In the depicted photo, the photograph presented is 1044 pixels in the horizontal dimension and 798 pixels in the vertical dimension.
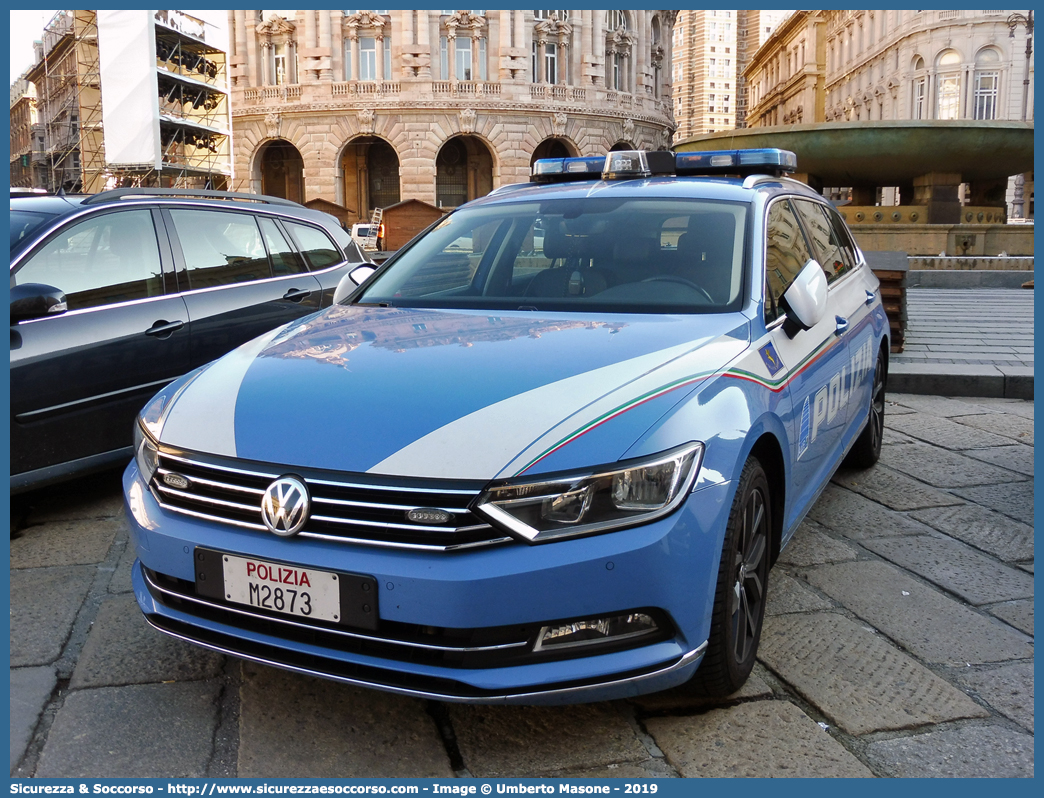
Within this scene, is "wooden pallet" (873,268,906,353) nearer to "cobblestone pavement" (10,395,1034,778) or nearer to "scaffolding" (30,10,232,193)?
"cobblestone pavement" (10,395,1034,778)

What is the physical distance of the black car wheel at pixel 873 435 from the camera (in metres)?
4.98

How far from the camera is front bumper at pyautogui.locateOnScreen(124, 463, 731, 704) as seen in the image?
2.14 metres

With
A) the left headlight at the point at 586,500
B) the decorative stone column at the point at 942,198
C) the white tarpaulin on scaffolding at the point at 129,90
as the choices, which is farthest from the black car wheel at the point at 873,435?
the white tarpaulin on scaffolding at the point at 129,90

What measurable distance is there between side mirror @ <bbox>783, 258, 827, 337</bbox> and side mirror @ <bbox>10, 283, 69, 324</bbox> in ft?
9.77

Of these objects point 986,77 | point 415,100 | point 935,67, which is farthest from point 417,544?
point 935,67

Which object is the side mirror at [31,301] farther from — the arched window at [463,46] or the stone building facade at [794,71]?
the stone building facade at [794,71]

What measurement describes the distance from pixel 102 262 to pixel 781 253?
3080 mm

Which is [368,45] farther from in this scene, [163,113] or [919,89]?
[919,89]

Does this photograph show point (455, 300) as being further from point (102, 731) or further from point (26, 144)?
point (26, 144)

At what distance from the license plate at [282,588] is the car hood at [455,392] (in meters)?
0.25

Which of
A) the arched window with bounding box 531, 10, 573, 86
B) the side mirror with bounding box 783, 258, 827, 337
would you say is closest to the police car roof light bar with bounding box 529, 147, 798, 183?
the side mirror with bounding box 783, 258, 827, 337

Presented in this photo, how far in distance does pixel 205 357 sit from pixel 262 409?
2633mm

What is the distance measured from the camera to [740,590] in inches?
104

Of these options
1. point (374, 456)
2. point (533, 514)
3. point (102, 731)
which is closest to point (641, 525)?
point (533, 514)
